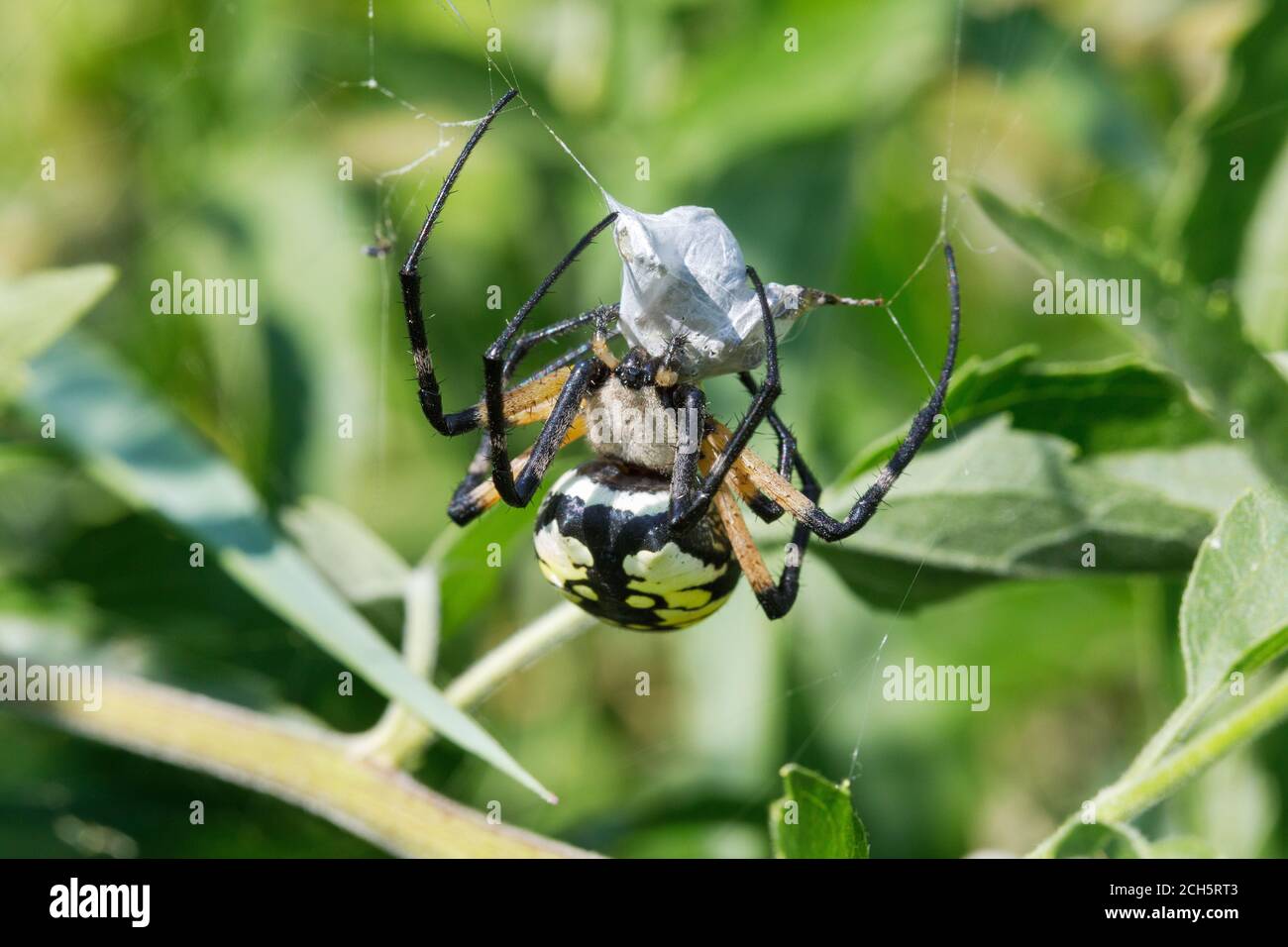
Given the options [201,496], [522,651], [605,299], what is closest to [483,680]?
[522,651]

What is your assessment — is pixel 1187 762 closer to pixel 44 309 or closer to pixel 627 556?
pixel 627 556

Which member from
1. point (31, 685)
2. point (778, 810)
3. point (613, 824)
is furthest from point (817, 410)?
point (31, 685)

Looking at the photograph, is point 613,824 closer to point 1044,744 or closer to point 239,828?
point 239,828

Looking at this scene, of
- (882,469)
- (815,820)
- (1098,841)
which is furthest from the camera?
(882,469)

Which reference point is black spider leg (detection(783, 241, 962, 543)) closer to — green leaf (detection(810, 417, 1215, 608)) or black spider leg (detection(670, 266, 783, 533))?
green leaf (detection(810, 417, 1215, 608))

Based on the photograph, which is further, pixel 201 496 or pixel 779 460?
pixel 201 496

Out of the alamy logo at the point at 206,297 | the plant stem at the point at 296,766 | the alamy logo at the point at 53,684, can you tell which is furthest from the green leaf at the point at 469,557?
the alamy logo at the point at 206,297

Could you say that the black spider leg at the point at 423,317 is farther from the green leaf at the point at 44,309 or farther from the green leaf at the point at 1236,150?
the green leaf at the point at 1236,150
